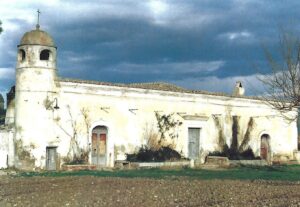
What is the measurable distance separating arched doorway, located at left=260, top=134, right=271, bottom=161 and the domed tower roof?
17.8 meters

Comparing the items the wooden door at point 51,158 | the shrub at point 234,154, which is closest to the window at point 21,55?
the wooden door at point 51,158

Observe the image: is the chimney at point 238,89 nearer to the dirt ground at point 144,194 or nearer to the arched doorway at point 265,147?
the arched doorway at point 265,147

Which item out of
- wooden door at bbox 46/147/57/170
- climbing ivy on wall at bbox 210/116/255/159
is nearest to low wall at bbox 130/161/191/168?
climbing ivy on wall at bbox 210/116/255/159

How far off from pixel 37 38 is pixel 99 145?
22.7ft

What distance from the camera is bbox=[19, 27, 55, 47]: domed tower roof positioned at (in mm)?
28373

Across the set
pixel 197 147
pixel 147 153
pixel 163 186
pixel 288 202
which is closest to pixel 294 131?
pixel 197 147

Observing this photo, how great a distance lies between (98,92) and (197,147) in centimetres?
857

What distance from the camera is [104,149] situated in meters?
29.9

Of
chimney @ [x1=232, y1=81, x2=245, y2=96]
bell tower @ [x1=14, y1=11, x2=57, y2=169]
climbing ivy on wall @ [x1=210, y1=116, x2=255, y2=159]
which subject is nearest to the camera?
bell tower @ [x1=14, y1=11, x2=57, y2=169]

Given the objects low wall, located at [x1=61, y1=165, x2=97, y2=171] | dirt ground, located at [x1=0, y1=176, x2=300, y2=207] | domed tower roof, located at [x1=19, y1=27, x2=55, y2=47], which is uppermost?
domed tower roof, located at [x1=19, y1=27, x2=55, y2=47]

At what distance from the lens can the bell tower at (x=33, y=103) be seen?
27609 millimetres

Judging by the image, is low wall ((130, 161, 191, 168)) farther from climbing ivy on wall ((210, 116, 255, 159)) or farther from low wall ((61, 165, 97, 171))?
climbing ivy on wall ((210, 116, 255, 159))

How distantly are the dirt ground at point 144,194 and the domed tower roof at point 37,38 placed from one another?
1104 cm

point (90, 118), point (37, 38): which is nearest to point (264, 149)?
point (90, 118)
